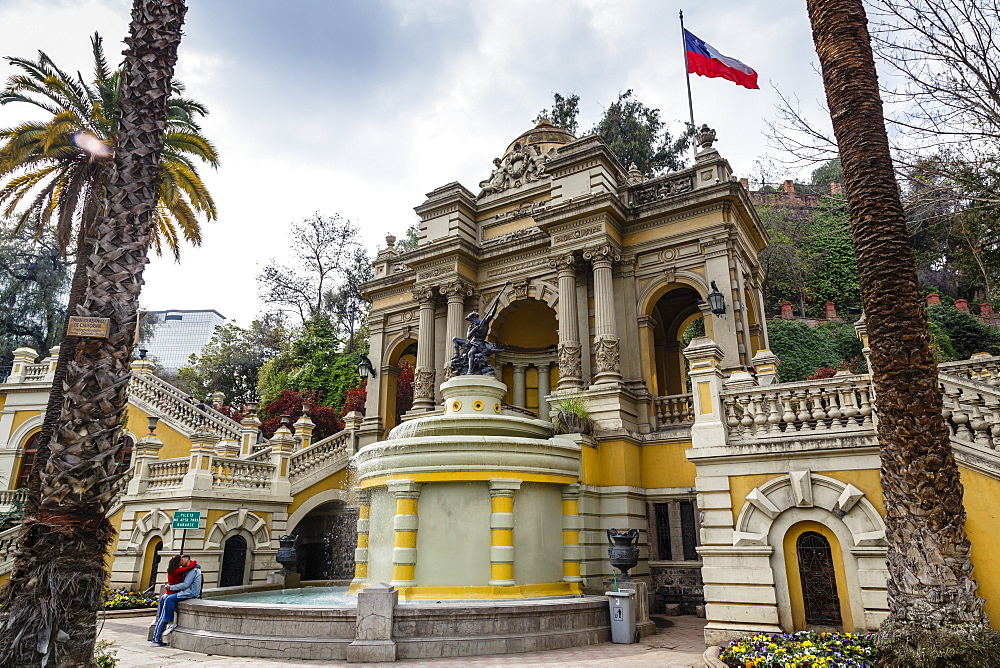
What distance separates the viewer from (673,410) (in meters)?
18.7

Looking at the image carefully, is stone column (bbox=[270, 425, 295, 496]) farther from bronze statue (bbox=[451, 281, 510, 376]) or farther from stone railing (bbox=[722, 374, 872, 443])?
stone railing (bbox=[722, 374, 872, 443])

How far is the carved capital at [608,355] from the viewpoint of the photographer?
60.7ft

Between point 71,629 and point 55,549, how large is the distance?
2.56ft

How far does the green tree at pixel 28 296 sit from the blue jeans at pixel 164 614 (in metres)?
37.8

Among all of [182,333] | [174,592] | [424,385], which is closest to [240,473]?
[424,385]

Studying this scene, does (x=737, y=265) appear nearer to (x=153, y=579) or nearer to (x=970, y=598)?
(x=970, y=598)

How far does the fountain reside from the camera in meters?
9.98

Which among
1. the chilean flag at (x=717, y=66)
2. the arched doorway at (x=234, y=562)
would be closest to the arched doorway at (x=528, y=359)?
the chilean flag at (x=717, y=66)

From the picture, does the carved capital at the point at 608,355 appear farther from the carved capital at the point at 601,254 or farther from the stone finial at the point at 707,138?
the stone finial at the point at 707,138

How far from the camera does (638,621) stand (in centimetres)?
1243

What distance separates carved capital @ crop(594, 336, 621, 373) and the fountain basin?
27.7ft

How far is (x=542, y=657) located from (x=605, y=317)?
1115 cm

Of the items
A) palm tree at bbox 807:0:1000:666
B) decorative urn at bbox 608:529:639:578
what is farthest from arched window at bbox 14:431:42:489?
palm tree at bbox 807:0:1000:666

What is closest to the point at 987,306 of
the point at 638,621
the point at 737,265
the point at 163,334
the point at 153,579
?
the point at 737,265
